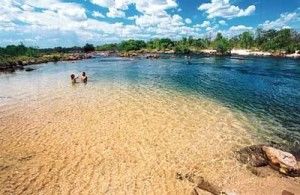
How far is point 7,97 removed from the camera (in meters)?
35.0

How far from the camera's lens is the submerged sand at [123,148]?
13484mm

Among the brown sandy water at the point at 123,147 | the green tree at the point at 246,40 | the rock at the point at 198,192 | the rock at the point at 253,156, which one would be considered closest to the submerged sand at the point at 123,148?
the brown sandy water at the point at 123,147

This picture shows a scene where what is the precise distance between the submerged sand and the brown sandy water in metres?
0.05

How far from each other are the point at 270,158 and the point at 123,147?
31.1ft

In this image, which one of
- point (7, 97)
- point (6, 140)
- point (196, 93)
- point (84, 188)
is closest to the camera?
point (84, 188)

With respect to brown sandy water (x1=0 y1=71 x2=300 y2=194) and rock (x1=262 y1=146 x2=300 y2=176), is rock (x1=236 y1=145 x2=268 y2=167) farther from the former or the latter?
brown sandy water (x1=0 y1=71 x2=300 y2=194)

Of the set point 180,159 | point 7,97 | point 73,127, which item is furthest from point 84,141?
point 7,97

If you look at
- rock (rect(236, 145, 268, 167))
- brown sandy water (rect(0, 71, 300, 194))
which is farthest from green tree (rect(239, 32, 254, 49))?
rock (rect(236, 145, 268, 167))

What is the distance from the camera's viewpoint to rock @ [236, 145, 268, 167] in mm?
15681

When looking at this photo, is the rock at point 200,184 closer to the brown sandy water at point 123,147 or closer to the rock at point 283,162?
the brown sandy water at point 123,147

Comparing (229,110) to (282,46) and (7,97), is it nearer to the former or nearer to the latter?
(7,97)

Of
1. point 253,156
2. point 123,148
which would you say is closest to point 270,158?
point 253,156

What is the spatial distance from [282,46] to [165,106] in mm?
139786

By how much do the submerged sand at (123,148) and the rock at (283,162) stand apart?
674 millimetres
